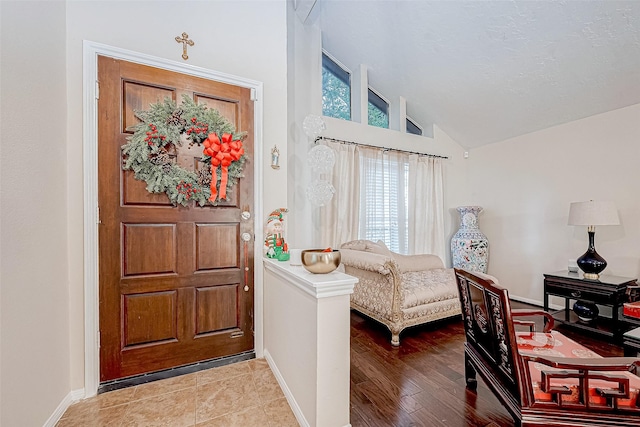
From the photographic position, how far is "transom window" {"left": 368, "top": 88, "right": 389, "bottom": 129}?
4395mm

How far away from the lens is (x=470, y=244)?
4.21m

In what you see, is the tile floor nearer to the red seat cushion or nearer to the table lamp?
the red seat cushion

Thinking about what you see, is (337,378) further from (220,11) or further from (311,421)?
(220,11)

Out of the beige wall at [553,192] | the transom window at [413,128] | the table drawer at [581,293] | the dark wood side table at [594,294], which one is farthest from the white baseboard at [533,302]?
the transom window at [413,128]

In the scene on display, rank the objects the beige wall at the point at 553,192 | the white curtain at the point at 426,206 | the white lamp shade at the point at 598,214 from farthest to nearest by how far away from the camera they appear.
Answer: the white curtain at the point at 426,206 → the beige wall at the point at 553,192 → the white lamp shade at the point at 598,214

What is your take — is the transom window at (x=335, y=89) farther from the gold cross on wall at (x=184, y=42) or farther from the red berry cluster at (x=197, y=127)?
the red berry cluster at (x=197, y=127)

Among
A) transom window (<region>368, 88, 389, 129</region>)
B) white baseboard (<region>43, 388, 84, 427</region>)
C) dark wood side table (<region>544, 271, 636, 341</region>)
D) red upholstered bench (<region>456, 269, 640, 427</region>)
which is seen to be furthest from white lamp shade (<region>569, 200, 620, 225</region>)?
white baseboard (<region>43, 388, 84, 427</region>)

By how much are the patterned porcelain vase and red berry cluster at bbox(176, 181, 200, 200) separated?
4.01m

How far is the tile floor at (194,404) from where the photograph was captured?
1.55 meters

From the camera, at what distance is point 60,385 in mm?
1632

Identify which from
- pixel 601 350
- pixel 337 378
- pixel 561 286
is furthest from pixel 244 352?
pixel 561 286

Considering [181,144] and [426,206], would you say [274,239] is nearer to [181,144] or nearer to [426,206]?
[181,144]

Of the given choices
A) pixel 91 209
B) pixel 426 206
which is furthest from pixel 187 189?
pixel 426 206

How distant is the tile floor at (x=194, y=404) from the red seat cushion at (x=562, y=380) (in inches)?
50.3
